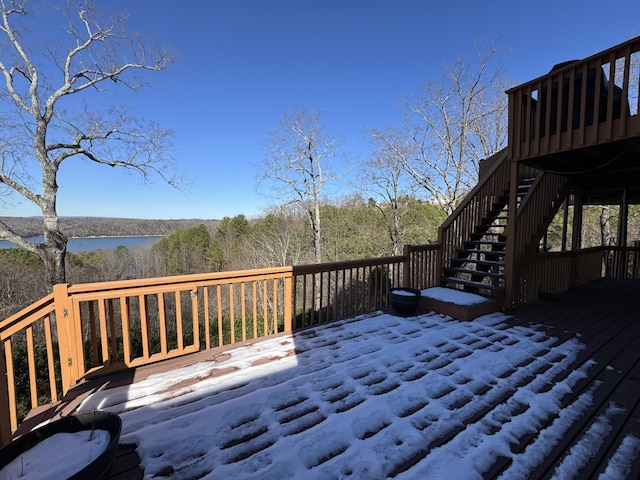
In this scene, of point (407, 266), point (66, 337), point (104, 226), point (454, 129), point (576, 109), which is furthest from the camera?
point (104, 226)

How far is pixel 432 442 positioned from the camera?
1.61 metres

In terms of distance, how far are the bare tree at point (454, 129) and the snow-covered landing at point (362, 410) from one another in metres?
12.6

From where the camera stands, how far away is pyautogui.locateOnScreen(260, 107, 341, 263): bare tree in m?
16.1

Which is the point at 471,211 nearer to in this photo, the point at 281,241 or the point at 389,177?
the point at 389,177

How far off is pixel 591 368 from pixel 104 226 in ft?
91.3

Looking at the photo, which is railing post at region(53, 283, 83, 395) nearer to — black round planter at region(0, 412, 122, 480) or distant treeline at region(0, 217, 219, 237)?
black round planter at region(0, 412, 122, 480)

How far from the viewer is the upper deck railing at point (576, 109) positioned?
109 inches

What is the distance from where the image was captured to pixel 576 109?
3.34 meters

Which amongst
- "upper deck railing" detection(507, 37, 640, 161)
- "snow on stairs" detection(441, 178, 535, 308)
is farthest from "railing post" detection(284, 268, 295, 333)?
"upper deck railing" detection(507, 37, 640, 161)

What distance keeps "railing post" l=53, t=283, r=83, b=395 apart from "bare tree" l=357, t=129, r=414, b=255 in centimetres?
1529

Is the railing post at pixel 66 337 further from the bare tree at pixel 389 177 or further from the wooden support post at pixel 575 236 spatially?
the bare tree at pixel 389 177

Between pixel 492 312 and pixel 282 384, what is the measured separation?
3.43 m

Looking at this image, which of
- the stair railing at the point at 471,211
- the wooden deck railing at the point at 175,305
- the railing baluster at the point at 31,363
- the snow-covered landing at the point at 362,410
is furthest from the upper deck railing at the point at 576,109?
the railing baluster at the point at 31,363

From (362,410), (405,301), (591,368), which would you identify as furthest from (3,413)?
(591,368)
